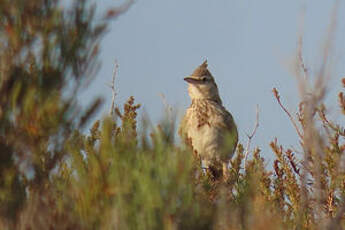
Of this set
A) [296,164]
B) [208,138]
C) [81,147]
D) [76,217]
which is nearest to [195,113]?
[208,138]

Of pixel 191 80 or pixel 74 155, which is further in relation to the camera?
pixel 191 80

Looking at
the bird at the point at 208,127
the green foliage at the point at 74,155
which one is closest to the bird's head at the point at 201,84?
the bird at the point at 208,127

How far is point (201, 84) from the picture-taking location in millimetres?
9367

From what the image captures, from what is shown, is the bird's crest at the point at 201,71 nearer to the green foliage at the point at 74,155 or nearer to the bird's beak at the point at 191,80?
the bird's beak at the point at 191,80

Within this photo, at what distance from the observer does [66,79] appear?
4.16m

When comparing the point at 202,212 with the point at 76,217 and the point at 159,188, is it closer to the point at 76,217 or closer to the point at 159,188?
the point at 159,188

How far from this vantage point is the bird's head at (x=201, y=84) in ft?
30.6

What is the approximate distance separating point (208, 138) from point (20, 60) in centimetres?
468

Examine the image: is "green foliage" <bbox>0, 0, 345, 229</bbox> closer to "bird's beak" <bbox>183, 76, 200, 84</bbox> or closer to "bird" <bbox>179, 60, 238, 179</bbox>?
"bird" <bbox>179, 60, 238, 179</bbox>

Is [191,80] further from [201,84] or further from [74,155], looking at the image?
[74,155]

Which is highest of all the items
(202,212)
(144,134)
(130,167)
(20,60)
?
(20,60)

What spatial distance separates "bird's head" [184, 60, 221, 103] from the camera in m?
9.34

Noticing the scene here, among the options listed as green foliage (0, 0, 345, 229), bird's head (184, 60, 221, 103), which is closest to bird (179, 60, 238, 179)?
bird's head (184, 60, 221, 103)

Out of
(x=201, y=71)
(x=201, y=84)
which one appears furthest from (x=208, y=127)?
(x=201, y=71)
